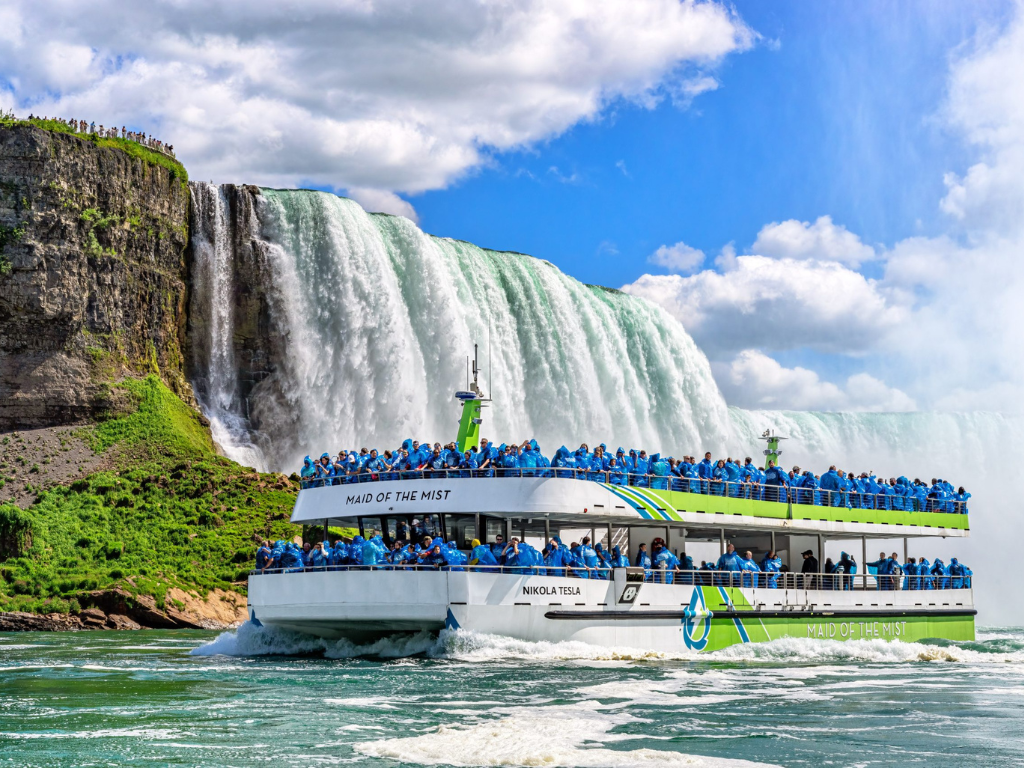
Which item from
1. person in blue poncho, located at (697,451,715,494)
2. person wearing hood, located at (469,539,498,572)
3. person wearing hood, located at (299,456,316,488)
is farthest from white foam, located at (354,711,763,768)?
person wearing hood, located at (299,456,316,488)

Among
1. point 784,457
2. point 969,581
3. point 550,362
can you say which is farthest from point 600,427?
point 969,581

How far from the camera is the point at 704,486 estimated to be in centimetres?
2844

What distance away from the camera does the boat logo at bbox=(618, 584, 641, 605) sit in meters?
25.9

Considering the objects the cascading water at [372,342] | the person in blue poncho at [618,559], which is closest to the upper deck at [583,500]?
the person in blue poncho at [618,559]

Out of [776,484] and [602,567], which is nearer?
[602,567]

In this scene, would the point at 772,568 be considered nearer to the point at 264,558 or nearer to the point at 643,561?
the point at 643,561

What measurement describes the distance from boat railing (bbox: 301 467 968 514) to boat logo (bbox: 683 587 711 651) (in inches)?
94.7

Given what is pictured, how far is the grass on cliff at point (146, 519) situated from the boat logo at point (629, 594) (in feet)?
73.7

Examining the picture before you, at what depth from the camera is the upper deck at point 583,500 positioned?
83.5 ft

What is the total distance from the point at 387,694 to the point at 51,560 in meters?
29.7

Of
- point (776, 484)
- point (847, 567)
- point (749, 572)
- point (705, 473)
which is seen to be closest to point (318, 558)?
point (705, 473)

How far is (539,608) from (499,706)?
20.0 ft

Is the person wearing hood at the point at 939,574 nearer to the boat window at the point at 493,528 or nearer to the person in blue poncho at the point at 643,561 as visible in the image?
the person in blue poncho at the point at 643,561

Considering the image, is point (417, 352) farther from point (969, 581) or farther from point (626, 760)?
point (626, 760)
